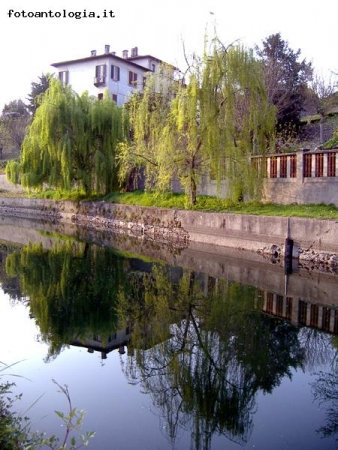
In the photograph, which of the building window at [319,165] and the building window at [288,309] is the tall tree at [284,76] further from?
the building window at [288,309]

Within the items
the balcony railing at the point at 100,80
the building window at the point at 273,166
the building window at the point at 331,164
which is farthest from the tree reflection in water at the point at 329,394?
the balcony railing at the point at 100,80

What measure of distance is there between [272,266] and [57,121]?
14618 mm

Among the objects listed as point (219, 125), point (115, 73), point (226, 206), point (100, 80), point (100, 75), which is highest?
point (115, 73)

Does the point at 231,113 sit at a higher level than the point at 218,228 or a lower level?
higher

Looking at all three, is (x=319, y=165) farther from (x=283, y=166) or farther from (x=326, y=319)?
(x=326, y=319)

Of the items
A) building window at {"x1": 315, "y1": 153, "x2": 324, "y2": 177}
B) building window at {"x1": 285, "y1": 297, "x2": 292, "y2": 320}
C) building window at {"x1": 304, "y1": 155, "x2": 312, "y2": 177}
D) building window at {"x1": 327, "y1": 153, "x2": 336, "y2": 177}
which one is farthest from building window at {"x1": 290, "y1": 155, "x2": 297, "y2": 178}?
building window at {"x1": 285, "y1": 297, "x2": 292, "y2": 320}

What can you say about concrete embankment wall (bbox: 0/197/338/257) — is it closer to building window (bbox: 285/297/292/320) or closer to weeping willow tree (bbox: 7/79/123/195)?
weeping willow tree (bbox: 7/79/123/195)

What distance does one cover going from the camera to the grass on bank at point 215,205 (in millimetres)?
14578

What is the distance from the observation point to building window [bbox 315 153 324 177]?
1543cm

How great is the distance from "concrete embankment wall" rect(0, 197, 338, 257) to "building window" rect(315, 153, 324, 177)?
8.04ft

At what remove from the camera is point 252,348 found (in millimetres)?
7367

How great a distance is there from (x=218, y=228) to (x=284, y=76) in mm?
13837

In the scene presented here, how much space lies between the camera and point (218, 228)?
1666 cm

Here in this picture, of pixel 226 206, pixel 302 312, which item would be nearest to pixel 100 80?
pixel 226 206
